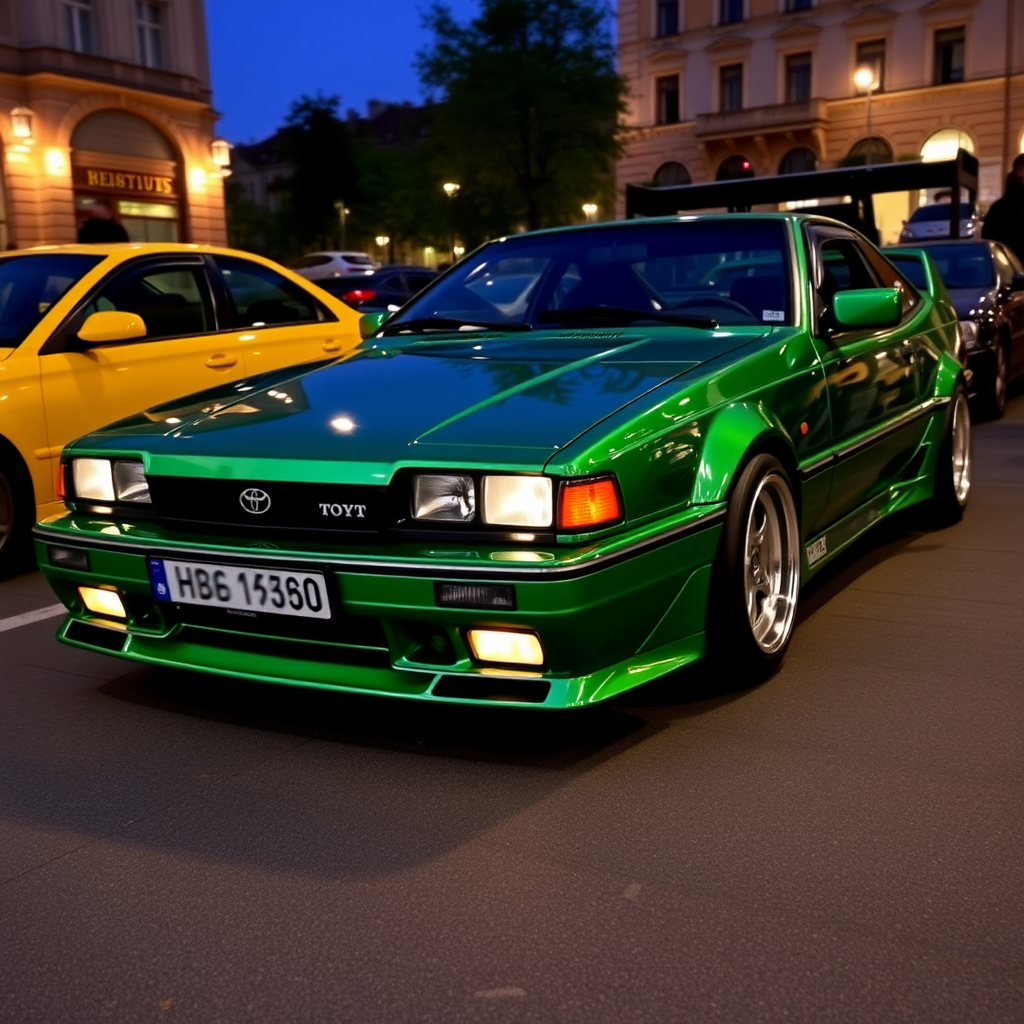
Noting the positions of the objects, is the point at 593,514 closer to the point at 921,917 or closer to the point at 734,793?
the point at 734,793

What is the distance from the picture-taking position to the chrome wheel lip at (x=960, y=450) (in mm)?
5934

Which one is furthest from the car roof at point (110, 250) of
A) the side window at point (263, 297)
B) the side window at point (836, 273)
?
the side window at point (836, 273)

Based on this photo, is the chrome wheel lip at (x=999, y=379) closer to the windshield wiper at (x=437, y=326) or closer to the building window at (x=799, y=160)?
the windshield wiper at (x=437, y=326)

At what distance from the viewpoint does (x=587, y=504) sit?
308 cm

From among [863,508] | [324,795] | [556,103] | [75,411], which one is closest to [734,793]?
[324,795]

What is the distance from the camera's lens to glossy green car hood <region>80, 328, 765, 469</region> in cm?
324

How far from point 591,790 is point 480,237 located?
148 feet

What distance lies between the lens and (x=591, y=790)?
122 inches

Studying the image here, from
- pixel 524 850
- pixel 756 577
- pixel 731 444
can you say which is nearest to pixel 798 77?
pixel 756 577

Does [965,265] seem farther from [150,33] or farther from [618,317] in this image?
[150,33]

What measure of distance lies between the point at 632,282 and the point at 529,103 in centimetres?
3790

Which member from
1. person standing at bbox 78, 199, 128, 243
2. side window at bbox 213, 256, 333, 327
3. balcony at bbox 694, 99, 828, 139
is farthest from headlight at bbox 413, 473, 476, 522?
balcony at bbox 694, 99, 828, 139

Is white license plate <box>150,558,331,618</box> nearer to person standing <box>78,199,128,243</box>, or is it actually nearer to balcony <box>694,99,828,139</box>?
person standing <box>78,199,128,243</box>

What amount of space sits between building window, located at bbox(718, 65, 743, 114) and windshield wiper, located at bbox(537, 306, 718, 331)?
49927 millimetres
